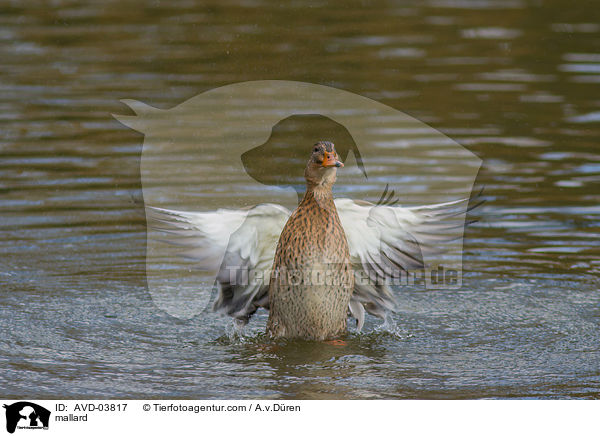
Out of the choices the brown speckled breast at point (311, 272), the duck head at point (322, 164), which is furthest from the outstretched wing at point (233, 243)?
the duck head at point (322, 164)

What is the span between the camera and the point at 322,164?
22.1ft

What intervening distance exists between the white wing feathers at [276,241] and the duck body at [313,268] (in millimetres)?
195

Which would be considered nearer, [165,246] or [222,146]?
[165,246]

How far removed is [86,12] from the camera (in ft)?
54.8

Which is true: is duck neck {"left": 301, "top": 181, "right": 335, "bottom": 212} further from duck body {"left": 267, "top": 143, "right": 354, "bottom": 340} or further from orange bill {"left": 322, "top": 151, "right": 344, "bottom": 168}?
orange bill {"left": 322, "top": 151, "right": 344, "bottom": 168}

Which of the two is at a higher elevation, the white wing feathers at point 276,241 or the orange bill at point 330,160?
the orange bill at point 330,160

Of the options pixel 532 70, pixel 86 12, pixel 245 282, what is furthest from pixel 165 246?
pixel 86 12

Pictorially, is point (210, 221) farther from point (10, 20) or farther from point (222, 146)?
point (10, 20)

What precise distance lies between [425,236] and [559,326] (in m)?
1.06

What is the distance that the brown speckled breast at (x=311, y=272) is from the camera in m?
6.90

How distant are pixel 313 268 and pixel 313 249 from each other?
0.41 feet

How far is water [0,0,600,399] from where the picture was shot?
21.4ft
